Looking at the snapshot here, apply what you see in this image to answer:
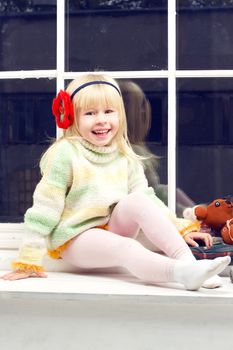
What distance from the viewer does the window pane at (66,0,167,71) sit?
2.10 meters

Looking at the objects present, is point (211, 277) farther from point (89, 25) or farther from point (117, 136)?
point (89, 25)

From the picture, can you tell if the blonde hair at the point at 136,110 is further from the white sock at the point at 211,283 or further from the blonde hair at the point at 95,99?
the white sock at the point at 211,283

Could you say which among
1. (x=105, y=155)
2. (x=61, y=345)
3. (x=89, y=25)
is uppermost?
(x=89, y=25)

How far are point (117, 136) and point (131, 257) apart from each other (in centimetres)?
40

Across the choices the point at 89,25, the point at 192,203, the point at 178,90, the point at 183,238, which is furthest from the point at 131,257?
the point at 89,25

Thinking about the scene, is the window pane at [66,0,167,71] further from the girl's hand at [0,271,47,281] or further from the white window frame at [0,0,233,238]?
the girl's hand at [0,271,47,281]

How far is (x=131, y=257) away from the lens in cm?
183

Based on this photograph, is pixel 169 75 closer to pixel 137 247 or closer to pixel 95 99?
pixel 95 99

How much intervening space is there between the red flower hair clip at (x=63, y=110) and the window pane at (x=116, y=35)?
0.19 m

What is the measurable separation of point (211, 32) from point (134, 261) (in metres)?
0.76

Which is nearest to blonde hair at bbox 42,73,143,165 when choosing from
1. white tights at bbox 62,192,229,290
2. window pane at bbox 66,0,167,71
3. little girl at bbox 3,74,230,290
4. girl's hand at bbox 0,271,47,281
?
little girl at bbox 3,74,230,290

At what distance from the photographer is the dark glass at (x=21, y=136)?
84.5 inches

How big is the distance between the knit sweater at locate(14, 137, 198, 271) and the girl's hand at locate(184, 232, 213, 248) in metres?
0.03

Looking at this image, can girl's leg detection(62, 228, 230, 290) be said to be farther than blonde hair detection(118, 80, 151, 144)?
No
